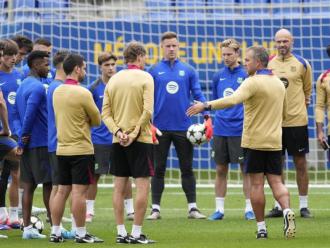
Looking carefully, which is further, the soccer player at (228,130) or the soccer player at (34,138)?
the soccer player at (228,130)

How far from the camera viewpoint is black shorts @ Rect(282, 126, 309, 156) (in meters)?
13.1

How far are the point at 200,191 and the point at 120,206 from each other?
6.70m

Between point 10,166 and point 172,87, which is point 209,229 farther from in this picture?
point 10,166

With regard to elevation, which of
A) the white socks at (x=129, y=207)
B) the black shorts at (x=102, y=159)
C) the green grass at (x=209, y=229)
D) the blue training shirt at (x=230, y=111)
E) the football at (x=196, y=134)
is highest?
the blue training shirt at (x=230, y=111)

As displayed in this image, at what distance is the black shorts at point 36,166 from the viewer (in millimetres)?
11039

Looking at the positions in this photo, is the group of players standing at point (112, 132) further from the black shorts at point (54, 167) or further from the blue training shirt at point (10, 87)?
the blue training shirt at point (10, 87)

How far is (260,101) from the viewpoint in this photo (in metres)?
10.7

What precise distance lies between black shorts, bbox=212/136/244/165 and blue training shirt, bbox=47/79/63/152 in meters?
3.05

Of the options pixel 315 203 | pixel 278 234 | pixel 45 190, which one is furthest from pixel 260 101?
pixel 315 203

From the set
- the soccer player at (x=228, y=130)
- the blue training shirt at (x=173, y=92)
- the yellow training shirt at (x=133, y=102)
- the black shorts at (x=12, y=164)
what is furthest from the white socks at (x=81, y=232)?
the blue training shirt at (x=173, y=92)

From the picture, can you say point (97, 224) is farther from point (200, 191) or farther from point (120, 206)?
point (200, 191)

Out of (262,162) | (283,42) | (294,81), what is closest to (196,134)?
(294,81)

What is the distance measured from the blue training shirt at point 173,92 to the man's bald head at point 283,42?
1.15m

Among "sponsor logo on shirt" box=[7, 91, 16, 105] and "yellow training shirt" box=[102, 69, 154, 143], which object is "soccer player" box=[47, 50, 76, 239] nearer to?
"yellow training shirt" box=[102, 69, 154, 143]
